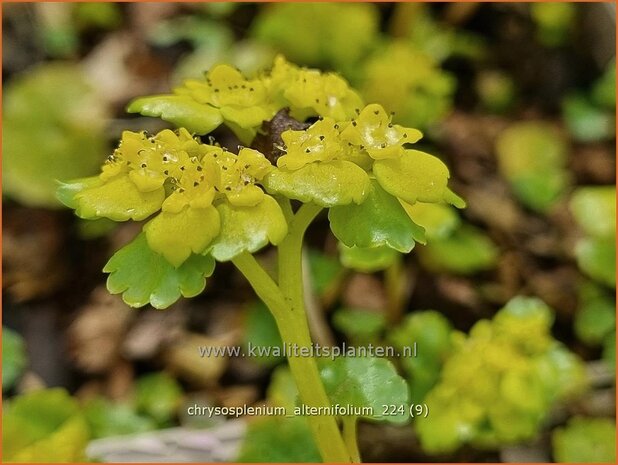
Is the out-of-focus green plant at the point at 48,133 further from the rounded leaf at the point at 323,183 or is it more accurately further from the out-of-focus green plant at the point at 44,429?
the rounded leaf at the point at 323,183

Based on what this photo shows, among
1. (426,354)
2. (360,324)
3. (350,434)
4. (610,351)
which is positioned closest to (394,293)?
(360,324)

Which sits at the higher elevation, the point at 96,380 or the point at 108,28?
the point at 108,28

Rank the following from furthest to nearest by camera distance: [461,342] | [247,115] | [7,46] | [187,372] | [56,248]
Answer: [7,46], [56,248], [187,372], [461,342], [247,115]

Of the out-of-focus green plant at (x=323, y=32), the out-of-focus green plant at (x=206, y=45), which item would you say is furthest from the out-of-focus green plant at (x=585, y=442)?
the out-of-focus green plant at (x=206, y=45)

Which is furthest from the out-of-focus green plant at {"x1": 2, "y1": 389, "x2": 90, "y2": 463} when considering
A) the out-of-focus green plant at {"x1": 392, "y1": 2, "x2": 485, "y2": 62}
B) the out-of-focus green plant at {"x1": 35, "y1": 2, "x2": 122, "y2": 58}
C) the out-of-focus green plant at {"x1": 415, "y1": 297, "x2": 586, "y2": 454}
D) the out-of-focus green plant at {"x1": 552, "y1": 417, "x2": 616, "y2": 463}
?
the out-of-focus green plant at {"x1": 392, "y1": 2, "x2": 485, "y2": 62}

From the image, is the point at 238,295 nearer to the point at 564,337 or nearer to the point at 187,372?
the point at 187,372

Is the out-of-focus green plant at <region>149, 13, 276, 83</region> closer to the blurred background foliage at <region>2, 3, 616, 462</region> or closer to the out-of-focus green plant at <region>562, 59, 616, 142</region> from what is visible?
the blurred background foliage at <region>2, 3, 616, 462</region>

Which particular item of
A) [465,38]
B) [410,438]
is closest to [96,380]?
[410,438]
